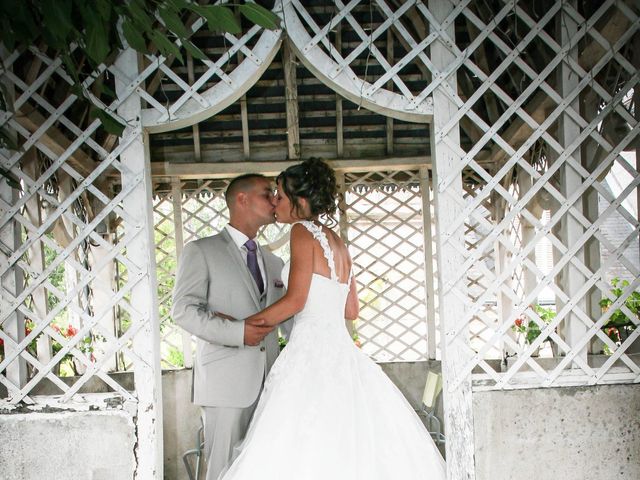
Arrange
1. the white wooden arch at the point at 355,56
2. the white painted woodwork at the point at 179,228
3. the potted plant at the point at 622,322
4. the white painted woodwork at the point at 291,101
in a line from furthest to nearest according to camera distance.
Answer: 1. the white painted woodwork at the point at 179,228
2. the white painted woodwork at the point at 291,101
3. the potted plant at the point at 622,322
4. the white wooden arch at the point at 355,56

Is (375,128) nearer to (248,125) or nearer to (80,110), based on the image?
(248,125)

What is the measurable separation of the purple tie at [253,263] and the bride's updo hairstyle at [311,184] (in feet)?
1.18

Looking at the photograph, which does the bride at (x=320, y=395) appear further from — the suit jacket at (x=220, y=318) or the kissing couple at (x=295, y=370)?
the suit jacket at (x=220, y=318)

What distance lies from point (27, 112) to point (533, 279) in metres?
4.12

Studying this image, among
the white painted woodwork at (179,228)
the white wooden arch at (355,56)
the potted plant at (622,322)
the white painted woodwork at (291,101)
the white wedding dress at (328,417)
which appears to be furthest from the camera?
the white painted woodwork at (179,228)

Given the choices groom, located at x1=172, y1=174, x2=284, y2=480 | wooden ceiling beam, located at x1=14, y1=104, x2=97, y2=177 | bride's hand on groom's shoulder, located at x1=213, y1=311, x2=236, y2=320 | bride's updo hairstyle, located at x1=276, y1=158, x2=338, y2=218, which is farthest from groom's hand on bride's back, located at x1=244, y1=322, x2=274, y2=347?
wooden ceiling beam, located at x1=14, y1=104, x2=97, y2=177

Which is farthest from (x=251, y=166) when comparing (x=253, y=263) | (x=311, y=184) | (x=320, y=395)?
(x=320, y=395)

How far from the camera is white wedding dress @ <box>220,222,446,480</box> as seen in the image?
2.16 meters

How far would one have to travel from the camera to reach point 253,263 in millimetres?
2707

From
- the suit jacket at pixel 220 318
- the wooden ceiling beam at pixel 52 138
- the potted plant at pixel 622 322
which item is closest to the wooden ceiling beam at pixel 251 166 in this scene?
the wooden ceiling beam at pixel 52 138

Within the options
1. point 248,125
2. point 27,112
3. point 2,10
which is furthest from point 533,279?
point 2,10

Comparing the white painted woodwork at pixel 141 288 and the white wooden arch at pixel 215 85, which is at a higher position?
the white wooden arch at pixel 215 85

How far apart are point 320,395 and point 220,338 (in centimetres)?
50

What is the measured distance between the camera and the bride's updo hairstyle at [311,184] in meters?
2.42
